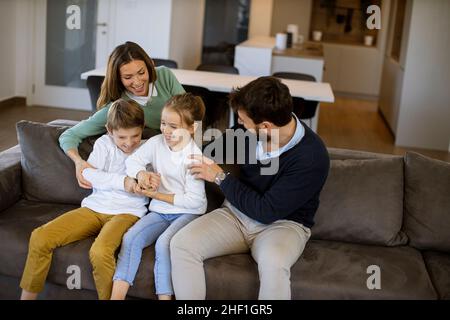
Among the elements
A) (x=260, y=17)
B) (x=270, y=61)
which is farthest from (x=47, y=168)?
(x=260, y=17)

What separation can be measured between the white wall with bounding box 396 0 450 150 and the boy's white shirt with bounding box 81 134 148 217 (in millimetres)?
4439

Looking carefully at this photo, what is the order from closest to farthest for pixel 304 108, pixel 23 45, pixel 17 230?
pixel 17 230
pixel 304 108
pixel 23 45

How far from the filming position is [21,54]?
707 cm

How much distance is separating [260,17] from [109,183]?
756 cm

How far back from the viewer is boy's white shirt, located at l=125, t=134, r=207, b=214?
2.46 metres

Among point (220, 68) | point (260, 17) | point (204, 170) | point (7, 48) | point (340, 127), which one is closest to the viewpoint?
point (204, 170)

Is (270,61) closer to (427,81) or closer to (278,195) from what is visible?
(427,81)

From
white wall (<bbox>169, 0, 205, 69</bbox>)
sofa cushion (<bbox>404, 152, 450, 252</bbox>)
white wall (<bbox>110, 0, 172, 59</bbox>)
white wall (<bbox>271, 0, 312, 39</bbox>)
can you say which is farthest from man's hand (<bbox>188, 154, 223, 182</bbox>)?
white wall (<bbox>271, 0, 312, 39</bbox>)

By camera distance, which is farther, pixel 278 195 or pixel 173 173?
pixel 173 173

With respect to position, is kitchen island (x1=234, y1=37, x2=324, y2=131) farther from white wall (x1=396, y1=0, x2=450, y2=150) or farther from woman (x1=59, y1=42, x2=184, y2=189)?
woman (x1=59, y1=42, x2=184, y2=189)

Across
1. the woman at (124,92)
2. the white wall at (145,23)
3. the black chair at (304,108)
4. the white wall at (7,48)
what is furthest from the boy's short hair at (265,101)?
the white wall at (7,48)

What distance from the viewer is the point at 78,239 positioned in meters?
2.45

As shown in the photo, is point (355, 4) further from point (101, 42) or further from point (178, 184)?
point (178, 184)

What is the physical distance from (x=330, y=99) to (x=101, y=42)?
3.27 meters
